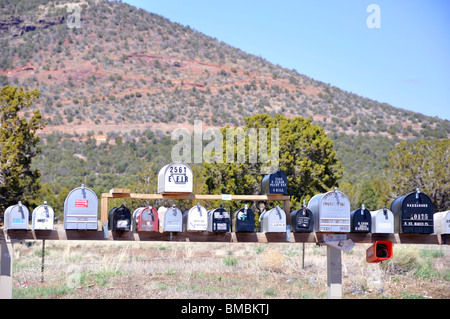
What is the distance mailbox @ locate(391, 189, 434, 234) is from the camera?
808 centimetres

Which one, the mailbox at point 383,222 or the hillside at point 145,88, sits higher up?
the hillside at point 145,88

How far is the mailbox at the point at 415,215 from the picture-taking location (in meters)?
8.08

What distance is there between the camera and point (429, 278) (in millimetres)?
11852

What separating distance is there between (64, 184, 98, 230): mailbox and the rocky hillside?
1603 inches

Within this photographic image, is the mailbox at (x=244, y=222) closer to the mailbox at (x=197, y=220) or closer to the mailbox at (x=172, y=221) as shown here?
the mailbox at (x=197, y=220)

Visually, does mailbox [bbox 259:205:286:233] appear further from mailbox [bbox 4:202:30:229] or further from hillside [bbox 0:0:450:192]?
hillside [bbox 0:0:450:192]

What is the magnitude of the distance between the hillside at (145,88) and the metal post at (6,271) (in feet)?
103

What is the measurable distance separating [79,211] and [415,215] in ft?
15.1

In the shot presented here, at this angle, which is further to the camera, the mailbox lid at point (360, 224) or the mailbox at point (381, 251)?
the mailbox lid at point (360, 224)

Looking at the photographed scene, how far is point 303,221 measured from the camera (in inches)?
321

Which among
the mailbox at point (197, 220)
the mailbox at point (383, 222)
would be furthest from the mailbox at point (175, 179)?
the mailbox at point (383, 222)

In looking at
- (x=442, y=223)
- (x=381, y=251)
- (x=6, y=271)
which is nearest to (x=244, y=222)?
(x=381, y=251)
